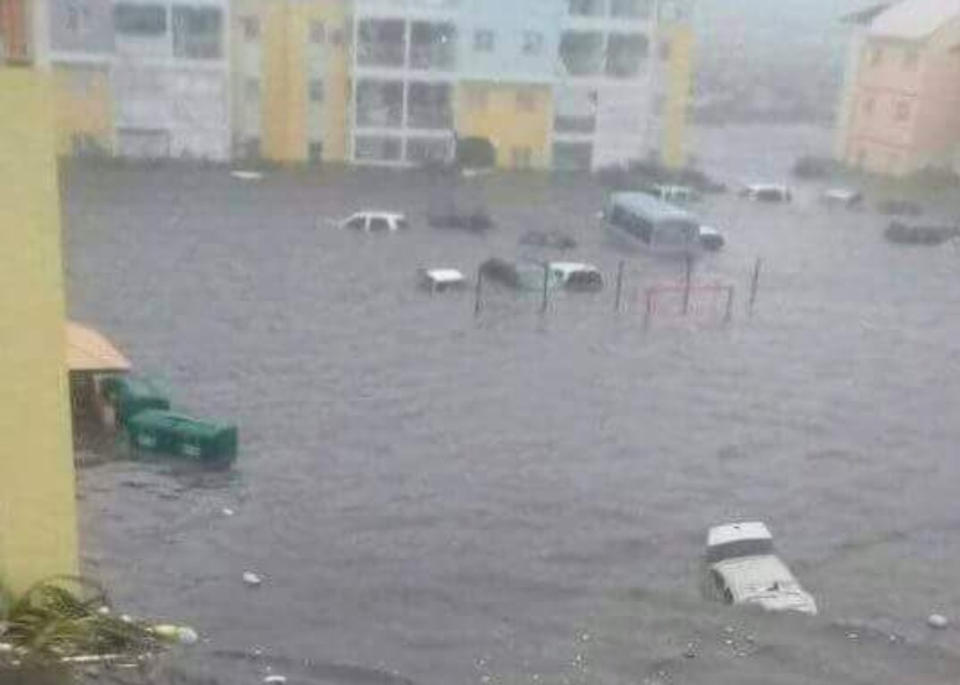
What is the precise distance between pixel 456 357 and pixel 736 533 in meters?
8.04

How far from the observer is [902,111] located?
44.9 meters

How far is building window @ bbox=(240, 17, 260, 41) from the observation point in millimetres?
39719

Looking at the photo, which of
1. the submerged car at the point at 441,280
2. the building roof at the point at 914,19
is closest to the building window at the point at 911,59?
the building roof at the point at 914,19

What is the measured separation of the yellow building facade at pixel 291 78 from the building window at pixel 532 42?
220 inches

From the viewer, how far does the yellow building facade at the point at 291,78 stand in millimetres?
39781

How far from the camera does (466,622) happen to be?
13312mm

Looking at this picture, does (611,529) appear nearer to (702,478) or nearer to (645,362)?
(702,478)

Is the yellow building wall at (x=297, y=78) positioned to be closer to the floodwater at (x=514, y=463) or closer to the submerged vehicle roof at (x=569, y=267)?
the floodwater at (x=514, y=463)

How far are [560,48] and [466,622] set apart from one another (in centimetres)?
3056

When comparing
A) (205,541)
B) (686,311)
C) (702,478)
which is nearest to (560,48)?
(686,311)

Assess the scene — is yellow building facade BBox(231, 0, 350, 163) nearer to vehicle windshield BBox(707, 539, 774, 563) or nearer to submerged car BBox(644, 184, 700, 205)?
submerged car BBox(644, 184, 700, 205)

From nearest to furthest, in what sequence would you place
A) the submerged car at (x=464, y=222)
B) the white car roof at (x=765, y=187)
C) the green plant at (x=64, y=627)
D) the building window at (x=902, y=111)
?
the green plant at (x=64, y=627), the submerged car at (x=464, y=222), the white car roof at (x=765, y=187), the building window at (x=902, y=111)

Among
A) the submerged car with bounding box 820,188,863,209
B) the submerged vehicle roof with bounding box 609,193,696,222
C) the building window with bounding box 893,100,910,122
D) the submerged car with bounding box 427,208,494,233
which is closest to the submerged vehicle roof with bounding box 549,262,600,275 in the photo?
the submerged vehicle roof with bounding box 609,193,696,222

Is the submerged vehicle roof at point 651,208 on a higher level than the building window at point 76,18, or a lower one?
lower
